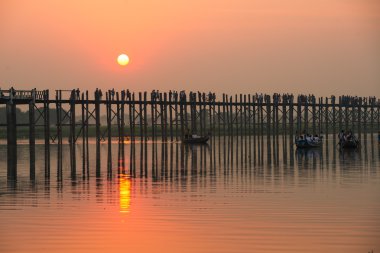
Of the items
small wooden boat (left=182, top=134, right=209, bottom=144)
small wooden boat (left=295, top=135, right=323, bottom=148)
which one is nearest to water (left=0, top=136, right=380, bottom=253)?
small wooden boat (left=295, top=135, right=323, bottom=148)

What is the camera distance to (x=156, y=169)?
47.2m

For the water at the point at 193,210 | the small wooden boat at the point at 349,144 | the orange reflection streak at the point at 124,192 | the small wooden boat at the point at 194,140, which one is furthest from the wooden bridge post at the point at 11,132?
the small wooden boat at the point at 194,140

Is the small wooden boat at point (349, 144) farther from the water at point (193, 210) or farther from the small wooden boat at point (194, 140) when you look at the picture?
the water at point (193, 210)

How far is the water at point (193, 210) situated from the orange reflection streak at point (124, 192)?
1.5 inches

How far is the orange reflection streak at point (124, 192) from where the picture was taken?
95.2 ft

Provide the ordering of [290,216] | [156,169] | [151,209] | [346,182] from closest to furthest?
1. [290,216]
2. [151,209]
3. [346,182]
4. [156,169]

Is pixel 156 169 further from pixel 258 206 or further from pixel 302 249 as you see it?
pixel 302 249

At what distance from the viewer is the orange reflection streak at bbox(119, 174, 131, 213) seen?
2903cm

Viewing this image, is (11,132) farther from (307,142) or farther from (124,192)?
(124,192)

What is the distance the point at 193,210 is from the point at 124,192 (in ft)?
21.0

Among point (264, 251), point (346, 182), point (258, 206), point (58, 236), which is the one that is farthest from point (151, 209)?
point (346, 182)

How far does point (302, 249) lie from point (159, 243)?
10.8 feet

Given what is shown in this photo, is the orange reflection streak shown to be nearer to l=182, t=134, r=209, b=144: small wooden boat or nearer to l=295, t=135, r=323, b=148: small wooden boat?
l=295, t=135, r=323, b=148: small wooden boat

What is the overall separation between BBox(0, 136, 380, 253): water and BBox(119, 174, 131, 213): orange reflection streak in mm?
38
